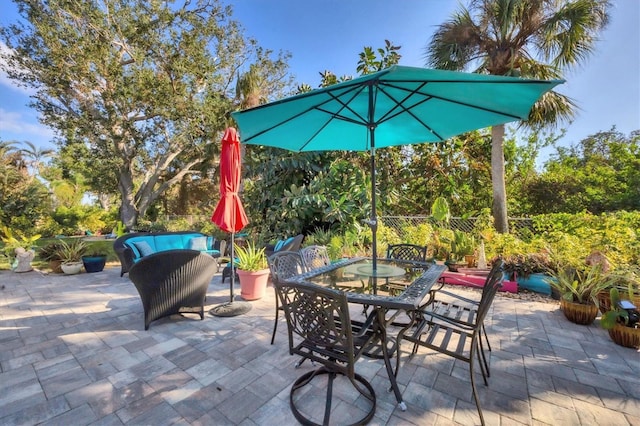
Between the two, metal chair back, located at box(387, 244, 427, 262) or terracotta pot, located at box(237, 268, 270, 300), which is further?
terracotta pot, located at box(237, 268, 270, 300)

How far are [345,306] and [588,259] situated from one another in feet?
13.8

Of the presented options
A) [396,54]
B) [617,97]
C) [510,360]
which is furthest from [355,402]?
[617,97]

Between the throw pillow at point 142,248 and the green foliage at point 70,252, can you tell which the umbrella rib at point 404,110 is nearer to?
the throw pillow at point 142,248

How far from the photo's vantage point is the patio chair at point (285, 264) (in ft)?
9.03

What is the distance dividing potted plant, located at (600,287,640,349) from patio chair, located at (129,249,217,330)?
417cm

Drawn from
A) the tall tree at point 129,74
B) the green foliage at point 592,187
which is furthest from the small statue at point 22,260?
the green foliage at point 592,187

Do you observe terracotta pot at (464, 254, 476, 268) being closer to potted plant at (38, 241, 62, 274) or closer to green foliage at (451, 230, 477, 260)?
green foliage at (451, 230, 477, 260)

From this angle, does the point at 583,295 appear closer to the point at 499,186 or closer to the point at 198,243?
the point at 499,186

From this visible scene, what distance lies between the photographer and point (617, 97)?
9.30m

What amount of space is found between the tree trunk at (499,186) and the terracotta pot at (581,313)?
4.42 metres

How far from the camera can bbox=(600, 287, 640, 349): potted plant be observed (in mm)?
2646

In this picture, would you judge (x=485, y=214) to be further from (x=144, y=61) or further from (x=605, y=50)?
(x=144, y=61)

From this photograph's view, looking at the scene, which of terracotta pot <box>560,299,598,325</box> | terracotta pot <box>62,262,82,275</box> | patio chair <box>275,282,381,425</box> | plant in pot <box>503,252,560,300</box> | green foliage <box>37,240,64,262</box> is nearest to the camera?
patio chair <box>275,282,381,425</box>

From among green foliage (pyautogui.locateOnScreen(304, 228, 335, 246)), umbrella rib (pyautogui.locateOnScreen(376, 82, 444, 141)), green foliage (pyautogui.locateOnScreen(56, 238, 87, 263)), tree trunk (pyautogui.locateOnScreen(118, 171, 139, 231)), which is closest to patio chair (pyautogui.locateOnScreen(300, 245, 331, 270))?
umbrella rib (pyautogui.locateOnScreen(376, 82, 444, 141))
